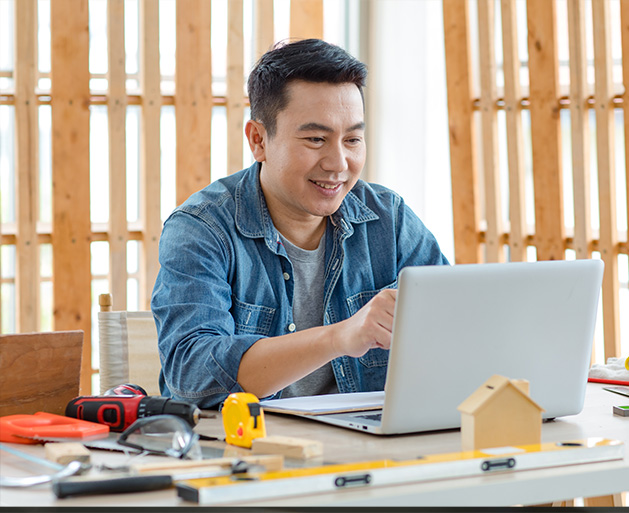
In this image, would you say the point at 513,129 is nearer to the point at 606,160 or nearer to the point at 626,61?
the point at 606,160

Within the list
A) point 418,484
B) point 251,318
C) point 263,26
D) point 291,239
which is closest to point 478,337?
point 418,484

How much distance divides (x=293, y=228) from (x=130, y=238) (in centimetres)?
213

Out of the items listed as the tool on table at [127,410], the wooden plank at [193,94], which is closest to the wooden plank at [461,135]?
the wooden plank at [193,94]

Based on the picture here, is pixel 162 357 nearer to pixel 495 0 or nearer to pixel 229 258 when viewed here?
pixel 229 258

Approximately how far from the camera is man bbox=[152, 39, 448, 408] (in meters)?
1.70

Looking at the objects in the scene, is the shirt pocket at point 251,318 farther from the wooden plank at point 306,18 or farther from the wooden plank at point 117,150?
the wooden plank at point 306,18

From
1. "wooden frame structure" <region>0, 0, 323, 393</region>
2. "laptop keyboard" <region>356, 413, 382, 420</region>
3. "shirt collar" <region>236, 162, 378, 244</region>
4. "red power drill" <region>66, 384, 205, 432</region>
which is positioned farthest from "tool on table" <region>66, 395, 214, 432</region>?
"wooden frame structure" <region>0, 0, 323, 393</region>

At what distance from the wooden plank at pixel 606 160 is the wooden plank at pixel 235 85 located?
1.59 meters

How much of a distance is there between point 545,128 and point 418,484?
10.2 feet

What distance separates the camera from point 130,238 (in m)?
4.00

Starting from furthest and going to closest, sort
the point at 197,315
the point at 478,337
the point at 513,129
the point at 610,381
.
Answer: the point at 513,129 → the point at 610,381 → the point at 197,315 → the point at 478,337

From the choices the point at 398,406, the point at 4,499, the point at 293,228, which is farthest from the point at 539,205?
the point at 4,499

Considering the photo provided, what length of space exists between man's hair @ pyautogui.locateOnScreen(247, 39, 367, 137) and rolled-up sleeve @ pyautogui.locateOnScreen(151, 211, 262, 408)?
33cm

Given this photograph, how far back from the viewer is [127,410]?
1.30 metres
